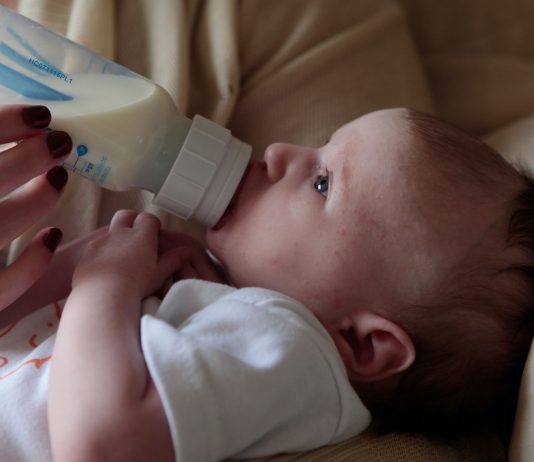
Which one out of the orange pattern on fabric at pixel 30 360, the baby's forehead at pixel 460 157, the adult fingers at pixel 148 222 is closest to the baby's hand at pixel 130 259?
the adult fingers at pixel 148 222

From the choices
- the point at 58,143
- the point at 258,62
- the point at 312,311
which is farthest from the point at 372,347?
the point at 258,62

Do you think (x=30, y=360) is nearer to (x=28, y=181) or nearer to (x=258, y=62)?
(x=28, y=181)

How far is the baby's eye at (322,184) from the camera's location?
2.95 ft

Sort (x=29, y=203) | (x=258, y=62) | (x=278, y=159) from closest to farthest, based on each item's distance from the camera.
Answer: (x=29, y=203)
(x=278, y=159)
(x=258, y=62)

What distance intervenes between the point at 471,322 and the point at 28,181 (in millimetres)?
526

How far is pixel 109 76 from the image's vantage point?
858 mm

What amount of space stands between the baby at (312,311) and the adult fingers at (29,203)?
3.4 inches

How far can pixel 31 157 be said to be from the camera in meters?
0.76

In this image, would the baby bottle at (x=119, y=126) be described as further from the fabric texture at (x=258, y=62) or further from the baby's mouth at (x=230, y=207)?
the fabric texture at (x=258, y=62)

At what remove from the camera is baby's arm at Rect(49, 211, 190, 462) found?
2.16ft

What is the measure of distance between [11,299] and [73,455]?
254 millimetres

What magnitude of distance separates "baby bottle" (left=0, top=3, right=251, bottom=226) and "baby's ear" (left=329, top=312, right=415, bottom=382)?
0.22 meters

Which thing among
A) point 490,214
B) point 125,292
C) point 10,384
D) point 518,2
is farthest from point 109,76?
point 518,2

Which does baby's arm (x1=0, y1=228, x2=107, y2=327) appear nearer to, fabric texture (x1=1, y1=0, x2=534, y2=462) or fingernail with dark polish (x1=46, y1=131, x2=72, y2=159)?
fabric texture (x1=1, y1=0, x2=534, y2=462)
